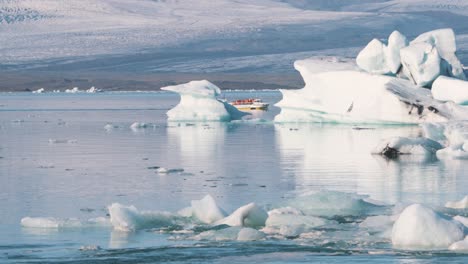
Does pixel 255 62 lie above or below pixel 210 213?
above

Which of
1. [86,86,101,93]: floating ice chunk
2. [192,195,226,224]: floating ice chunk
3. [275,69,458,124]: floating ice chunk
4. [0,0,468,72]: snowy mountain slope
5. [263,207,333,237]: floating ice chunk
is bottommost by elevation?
[263,207,333,237]: floating ice chunk

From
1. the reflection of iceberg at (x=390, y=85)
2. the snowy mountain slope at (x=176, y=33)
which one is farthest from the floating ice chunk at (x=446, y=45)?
the snowy mountain slope at (x=176, y=33)

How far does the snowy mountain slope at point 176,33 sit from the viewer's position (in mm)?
112562

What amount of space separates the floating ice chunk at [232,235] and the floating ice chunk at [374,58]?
1775 cm

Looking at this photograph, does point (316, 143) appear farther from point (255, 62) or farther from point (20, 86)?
point (255, 62)

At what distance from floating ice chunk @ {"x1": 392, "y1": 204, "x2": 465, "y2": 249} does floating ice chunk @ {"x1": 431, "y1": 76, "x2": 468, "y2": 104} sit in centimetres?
1623

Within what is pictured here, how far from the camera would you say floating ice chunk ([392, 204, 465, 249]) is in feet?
34.3

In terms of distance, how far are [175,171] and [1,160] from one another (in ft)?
14.6

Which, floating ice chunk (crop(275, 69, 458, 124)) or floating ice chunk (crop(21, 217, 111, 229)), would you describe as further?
floating ice chunk (crop(275, 69, 458, 124))

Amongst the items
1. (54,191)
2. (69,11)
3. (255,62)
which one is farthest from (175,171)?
(69,11)

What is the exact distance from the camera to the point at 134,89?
9975 cm

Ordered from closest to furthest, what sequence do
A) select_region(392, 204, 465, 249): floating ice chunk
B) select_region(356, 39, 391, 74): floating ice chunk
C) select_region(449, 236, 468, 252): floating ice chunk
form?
→ select_region(449, 236, 468, 252): floating ice chunk → select_region(392, 204, 465, 249): floating ice chunk → select_region(356, 39, 391, 74): floating ice chunk

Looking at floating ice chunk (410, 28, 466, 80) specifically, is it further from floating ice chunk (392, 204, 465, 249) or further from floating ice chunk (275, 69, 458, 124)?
floating ice chunk (392, 204, 465, 249)

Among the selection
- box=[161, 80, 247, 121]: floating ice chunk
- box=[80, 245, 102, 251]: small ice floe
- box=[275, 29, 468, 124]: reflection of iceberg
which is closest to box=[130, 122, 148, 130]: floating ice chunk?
box=[161, 80, 247, 121]: floating ice chunk
